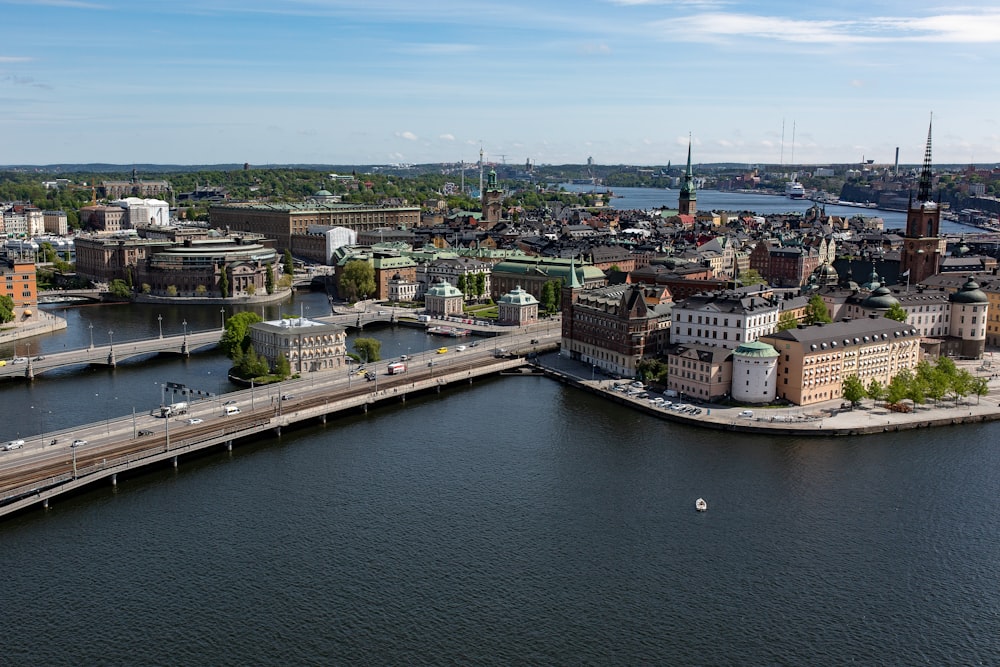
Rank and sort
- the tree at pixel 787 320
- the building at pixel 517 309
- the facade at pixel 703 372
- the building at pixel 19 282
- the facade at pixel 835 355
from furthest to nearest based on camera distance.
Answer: the building at pixel 517 309
the building at pixel 19 282
the tree at pixel 787 320
the facade at pixel 703 372
the facade at pixel 835 355

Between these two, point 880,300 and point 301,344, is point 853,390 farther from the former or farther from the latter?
point 301,344

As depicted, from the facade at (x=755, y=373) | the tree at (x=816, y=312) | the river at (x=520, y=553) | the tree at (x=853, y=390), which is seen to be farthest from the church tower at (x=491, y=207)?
the river at (x=520, y=553)

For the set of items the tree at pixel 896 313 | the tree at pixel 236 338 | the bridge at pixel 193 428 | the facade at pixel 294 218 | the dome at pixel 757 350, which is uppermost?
the facade at pixel 294 218

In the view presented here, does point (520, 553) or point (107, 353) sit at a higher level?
point (107, 353)

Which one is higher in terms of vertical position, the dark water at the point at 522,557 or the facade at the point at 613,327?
the facade at the point at 613,327

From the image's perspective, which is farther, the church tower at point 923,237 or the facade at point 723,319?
the church tower at point 923,237

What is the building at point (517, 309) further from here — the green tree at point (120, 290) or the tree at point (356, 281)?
the green tree at point (120, 290)

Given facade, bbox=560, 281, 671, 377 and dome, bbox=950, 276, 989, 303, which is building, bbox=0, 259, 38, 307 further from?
dome, bbox=950, 276, 989, 303

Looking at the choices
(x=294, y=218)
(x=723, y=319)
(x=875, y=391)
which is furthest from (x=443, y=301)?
(x=294, y=218)
